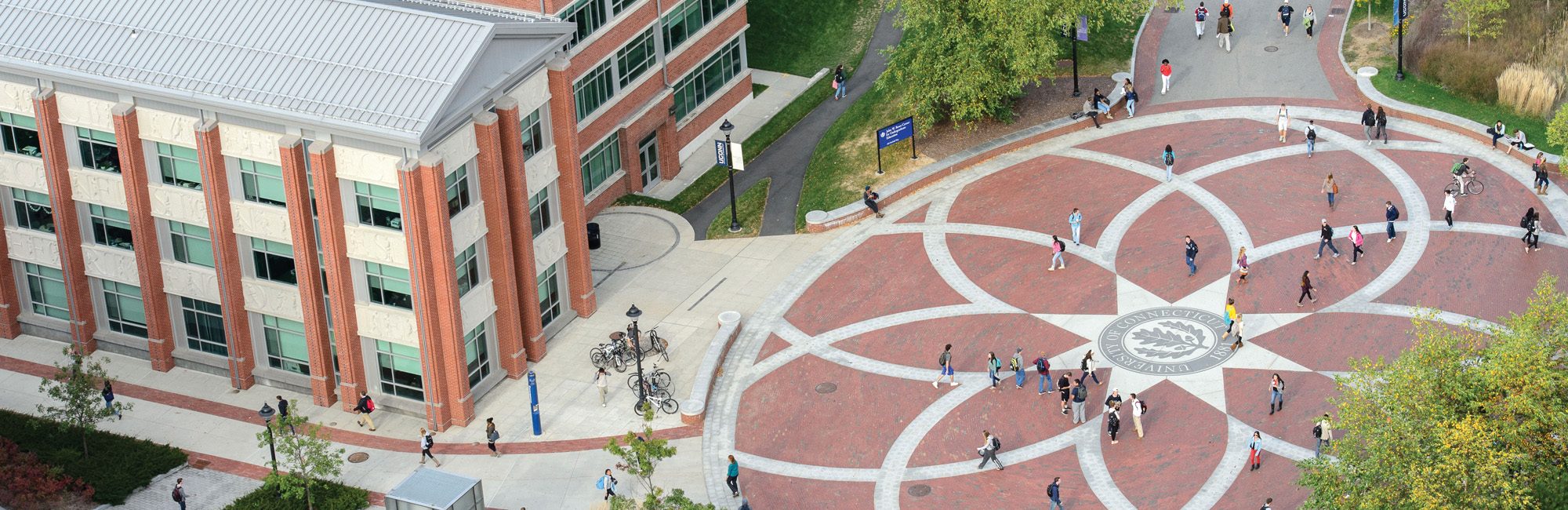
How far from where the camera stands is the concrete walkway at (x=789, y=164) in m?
72.4

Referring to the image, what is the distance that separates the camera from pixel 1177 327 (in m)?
62.1


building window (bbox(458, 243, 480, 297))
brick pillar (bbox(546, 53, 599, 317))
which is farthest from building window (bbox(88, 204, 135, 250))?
brick pillar (bbox(546, 53, 599, 317))

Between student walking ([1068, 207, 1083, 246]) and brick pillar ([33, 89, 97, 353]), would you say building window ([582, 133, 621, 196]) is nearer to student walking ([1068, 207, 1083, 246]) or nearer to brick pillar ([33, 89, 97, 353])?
student walking ([1068, 207, 1083, 246])

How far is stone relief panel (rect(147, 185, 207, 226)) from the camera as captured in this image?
196 ft

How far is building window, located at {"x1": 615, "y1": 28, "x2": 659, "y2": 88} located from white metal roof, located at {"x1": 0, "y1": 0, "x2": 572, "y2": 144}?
41.3 feet

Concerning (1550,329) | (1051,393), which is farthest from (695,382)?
(1550,329)

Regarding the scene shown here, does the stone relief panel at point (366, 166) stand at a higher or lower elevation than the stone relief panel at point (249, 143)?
lower

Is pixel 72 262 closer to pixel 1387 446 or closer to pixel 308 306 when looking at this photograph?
pixel 308 306

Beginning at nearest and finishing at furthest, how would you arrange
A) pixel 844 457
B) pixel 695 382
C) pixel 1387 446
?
pixel 1387 446
pixel 844 457
pixel 695 382

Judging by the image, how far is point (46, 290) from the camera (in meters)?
65.6

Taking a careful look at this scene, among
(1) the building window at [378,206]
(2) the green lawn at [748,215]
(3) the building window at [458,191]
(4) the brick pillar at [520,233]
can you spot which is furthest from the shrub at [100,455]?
(2) the green lawn at [748,215]

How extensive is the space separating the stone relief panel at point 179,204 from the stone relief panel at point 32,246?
5.23 metres

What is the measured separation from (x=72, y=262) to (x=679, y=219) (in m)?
21.3

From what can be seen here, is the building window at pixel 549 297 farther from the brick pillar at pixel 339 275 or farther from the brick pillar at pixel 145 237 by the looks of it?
the brick pillar at pixel 145 237
